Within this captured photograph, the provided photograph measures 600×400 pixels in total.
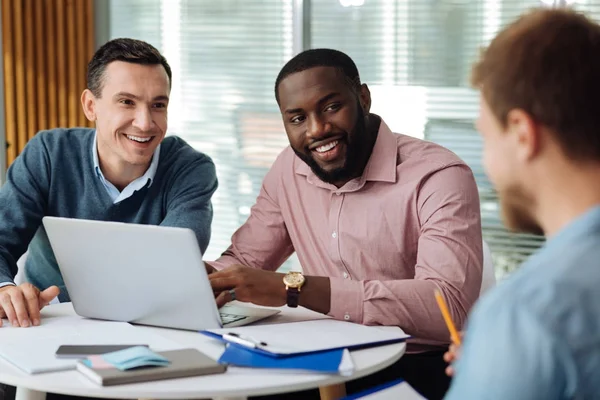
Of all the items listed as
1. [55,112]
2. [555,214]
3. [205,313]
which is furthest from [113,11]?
[555,214]

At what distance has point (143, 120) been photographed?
2.65 metres

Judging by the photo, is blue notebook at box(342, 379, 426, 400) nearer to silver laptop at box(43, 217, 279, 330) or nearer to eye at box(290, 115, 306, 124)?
silver laptop at box(43, 217, 279, 330)

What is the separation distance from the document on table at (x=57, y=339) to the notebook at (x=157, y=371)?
10cm

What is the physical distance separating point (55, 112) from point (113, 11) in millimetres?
716

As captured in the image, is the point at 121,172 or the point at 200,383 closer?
the point at 200,383

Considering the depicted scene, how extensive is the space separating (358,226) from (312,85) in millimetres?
421

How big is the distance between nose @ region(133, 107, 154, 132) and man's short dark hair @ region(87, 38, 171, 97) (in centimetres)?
16

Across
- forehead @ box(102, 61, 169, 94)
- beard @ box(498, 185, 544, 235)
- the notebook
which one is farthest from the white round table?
forehead @ box(102, 61, 169, 94)

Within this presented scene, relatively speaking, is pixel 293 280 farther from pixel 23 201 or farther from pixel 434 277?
pixel 23 201

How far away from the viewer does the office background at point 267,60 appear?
442 cm

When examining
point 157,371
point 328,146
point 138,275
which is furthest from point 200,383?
point 328,146

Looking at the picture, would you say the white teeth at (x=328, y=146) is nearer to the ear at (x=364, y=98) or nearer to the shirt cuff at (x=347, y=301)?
the ear at (x=364, y=98)

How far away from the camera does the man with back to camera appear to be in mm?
957

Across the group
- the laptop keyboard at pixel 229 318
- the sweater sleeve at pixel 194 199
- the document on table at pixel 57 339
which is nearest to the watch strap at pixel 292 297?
the laptop keyboard at pixel 229 318
